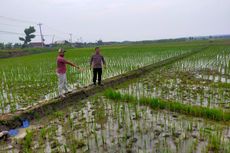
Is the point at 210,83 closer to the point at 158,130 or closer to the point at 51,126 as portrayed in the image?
the point at 158,130

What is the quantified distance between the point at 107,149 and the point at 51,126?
166cm

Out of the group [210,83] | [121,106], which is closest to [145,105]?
[121,106]

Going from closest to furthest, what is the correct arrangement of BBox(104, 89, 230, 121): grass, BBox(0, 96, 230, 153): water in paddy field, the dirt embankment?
BBox(0, 96, 230, 153): water in paddy field, BBox(104, 89, 230, 121): grass, the dirt embankment

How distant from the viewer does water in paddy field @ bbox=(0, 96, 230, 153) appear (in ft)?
11.2

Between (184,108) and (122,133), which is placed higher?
(184,108)

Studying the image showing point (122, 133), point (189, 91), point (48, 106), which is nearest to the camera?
point (122, 133)

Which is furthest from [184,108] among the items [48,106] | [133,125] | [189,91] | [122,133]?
[48,106]

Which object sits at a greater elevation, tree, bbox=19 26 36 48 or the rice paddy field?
tree, bbox=19 26 36 48

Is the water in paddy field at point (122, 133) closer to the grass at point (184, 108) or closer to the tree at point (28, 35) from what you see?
the grass at point (184, 108)

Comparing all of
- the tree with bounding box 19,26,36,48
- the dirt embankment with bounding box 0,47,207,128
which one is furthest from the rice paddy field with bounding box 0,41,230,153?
the tree with bounding box 19,26,36,48

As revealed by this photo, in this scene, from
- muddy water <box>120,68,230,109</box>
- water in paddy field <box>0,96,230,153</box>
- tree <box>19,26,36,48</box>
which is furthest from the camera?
tree <box>19,26,36,48</box>

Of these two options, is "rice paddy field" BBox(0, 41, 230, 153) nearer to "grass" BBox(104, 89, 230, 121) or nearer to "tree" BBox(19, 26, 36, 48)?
"grass" BBox(104, 89, 230, 121)

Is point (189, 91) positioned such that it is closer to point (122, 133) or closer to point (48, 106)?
point (122, 133)

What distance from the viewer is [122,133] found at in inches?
154
